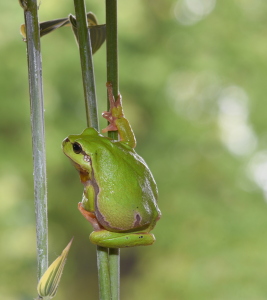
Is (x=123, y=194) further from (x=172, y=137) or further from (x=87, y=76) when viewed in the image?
(x=172, y=137)

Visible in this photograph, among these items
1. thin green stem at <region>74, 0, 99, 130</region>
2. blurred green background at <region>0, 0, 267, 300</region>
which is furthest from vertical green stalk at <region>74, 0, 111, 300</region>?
blurred green background at <region>0, 0, 267, 300</region>

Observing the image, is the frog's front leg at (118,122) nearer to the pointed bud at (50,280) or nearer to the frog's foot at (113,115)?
the frog's foot at (113,115)

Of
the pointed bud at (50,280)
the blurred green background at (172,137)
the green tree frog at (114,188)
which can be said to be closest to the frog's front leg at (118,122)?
the green tree frog at (114,188)

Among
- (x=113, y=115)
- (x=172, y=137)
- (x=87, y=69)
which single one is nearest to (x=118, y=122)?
(x=113, y=115)

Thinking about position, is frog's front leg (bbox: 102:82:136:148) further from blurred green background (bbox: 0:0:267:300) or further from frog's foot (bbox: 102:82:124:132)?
blurred green background (bbox: 0:0:267:300)

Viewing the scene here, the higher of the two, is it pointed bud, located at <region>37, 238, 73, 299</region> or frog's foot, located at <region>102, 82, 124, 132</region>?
frog's foot, located at <region>102, 82, 124, 132</region>

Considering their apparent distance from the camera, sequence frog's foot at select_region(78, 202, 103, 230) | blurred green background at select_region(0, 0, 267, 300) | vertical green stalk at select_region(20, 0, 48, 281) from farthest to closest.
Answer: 1. blurred green background at select_region(0, 0, 267, 300)
2. frog's foot at select_region(78, 202, 103, 230)
3. vertical green stalk at select_region(20, 0, 48, 281)

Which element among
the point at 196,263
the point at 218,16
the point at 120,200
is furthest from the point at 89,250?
the point at 120,200

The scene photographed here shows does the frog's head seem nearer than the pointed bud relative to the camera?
No
